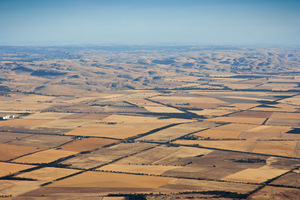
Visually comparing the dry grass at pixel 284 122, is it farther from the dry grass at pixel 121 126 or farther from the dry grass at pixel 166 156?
the dry grass at pixel 166 156

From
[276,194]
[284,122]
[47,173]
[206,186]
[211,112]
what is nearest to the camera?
[276,194]

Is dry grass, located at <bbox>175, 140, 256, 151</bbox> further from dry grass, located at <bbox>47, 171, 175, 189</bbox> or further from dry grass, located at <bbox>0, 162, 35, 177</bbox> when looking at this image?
dry grass, located at <bbox>0, 162, 35, 177</bbox>

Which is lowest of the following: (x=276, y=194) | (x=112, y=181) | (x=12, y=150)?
(x=12, y=150)

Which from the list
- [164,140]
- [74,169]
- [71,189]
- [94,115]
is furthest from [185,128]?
[71,189]

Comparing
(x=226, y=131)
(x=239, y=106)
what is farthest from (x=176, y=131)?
(x=239, y=106)

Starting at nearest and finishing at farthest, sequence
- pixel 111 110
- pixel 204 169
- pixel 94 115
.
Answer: pixel 204 169 < pixel 94 115 < pixel 111 110

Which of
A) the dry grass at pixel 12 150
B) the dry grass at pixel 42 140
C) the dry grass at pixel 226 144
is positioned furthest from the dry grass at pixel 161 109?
the dry grass at pixel 12 150

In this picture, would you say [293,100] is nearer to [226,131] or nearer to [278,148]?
[226,131]

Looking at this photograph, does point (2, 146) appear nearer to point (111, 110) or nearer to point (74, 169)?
point (74, 169)

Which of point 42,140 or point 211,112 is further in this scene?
point 211,112
